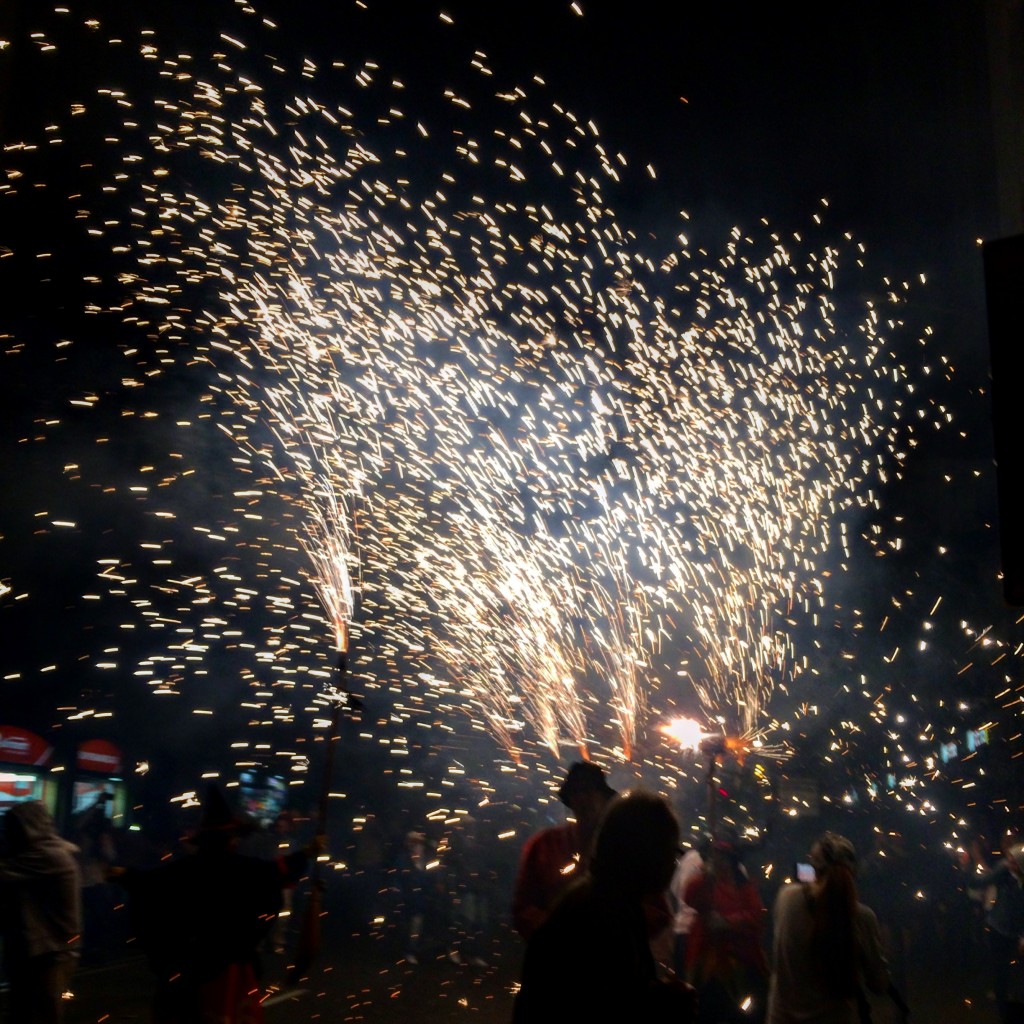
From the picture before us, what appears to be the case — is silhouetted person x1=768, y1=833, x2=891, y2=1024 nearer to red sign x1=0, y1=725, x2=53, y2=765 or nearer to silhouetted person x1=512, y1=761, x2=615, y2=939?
silhouetted person x1=512, y1=761, x2=615, y2=939

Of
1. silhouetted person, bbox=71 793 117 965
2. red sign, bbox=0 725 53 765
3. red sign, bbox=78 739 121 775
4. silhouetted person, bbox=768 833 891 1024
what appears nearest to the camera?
silhouetted person, bbox=768 833 891 1024

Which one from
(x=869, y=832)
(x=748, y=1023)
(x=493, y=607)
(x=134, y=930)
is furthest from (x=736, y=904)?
(x=869, y=832)

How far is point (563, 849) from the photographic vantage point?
5223mm

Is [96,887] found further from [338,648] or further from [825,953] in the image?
[825,953]

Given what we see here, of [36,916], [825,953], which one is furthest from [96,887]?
[825,953]

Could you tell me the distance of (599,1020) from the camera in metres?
2.64

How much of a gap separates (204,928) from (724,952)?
393cm

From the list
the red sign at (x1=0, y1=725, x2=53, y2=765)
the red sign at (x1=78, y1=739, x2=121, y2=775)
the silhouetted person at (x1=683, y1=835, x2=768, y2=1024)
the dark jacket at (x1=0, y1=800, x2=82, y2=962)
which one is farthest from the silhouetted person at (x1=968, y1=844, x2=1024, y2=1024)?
the red sign at (x1=78, y1=739, x2=121, y2=775)

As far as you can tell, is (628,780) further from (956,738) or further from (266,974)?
(956,738)

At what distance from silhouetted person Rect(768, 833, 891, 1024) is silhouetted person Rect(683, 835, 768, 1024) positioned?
186 centimetres

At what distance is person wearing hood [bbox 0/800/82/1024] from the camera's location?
603 cm

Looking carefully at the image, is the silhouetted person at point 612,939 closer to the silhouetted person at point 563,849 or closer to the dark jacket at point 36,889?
the silhouetted person at point 563,849

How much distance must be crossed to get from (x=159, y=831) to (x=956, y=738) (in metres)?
20.9

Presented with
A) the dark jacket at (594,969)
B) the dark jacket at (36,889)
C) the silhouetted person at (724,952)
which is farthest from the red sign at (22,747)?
the dark jacket at (594,969)
